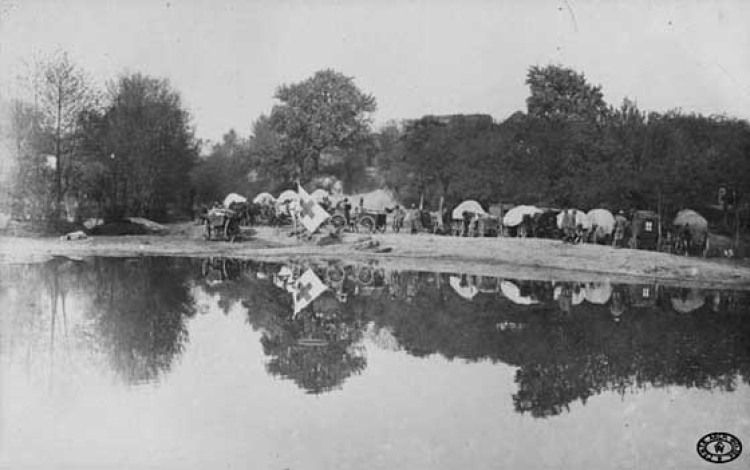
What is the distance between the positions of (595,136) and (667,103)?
12.1 metres

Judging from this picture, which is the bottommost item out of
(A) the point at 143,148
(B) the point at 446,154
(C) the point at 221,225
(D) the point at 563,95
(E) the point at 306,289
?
(E) the point at 306,289

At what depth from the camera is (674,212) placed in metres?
27.9

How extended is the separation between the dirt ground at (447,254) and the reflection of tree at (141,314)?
3116mm

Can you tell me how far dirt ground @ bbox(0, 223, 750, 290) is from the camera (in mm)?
21500

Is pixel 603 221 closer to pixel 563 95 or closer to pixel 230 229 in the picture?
pixel 563 95

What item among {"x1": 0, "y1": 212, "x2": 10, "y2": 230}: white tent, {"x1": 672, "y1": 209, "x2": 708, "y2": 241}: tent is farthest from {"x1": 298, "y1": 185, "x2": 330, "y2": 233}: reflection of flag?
{"x1": 672, "y1": 209, "x2": 708, "y2": 241}: tent

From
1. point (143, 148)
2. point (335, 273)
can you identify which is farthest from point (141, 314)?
point (143, 148)

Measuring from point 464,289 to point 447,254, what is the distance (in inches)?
332

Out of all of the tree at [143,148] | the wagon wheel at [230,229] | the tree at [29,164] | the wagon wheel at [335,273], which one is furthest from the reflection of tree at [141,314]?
the wagon wheel at [230,229]

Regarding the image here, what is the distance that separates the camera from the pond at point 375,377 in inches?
385

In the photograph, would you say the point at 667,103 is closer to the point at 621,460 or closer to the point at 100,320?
the point at 621,460

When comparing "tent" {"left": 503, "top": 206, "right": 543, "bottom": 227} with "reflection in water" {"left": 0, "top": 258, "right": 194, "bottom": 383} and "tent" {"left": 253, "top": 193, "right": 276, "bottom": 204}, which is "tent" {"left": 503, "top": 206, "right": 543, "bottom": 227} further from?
"reflection in water" {"left": 0, "top": 258, "right": 194, "bottom": 383}

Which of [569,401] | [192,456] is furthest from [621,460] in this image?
[192,456]

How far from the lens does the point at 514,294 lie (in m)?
18.9
